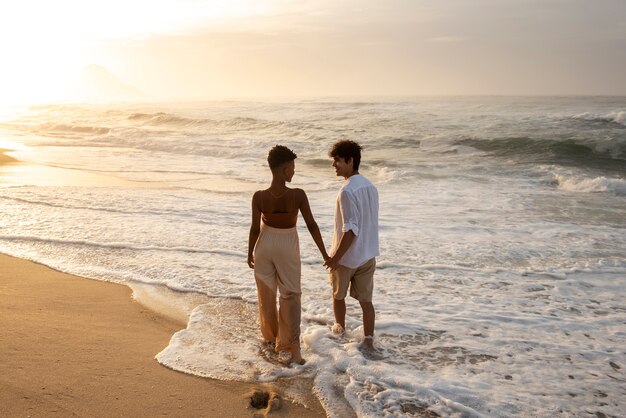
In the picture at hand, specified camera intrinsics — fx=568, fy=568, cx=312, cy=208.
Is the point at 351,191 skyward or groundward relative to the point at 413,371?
skyward

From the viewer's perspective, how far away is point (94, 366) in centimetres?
407

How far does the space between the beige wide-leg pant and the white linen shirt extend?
1.33ft

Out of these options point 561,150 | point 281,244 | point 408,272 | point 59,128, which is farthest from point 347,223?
point 59,128

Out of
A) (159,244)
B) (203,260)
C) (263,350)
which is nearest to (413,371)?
(263,350)

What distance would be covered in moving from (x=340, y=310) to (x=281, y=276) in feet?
2.66

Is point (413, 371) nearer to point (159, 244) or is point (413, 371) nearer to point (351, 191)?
point (351, 191)

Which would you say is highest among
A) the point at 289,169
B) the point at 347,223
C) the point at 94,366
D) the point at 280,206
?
the point at 289,169

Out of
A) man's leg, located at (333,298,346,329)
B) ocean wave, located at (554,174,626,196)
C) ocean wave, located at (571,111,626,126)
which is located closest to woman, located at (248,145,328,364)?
man's leg, located at (333,298,346,329)

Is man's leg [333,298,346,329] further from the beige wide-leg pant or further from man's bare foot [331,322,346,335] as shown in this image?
the beige wide-leg pant

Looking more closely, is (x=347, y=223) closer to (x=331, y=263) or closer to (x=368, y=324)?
(x=331, y=263)

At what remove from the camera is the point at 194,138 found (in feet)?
94.8

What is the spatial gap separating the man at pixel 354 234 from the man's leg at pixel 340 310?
0.01 metres

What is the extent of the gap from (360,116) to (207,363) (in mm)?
35281

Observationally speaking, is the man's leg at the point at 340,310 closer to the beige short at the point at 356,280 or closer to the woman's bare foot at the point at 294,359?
the beige short at the point at 356,280
